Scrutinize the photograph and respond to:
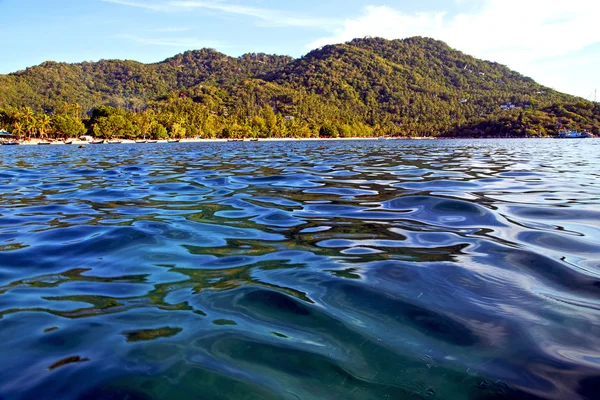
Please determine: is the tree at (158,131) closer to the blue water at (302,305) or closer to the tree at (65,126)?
the tree at (65,126)

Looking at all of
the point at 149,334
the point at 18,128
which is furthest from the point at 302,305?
the point at 18,128

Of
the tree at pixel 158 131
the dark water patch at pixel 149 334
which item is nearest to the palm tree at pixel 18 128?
the tree at pixel 158 131

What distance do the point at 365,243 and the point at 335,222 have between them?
1098 mm

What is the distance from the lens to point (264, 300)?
2953mm

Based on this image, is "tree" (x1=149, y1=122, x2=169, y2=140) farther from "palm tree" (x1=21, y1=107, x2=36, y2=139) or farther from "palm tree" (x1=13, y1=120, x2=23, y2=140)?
"palm tree" (x1=13, y1=120, x2=23, y2=140)

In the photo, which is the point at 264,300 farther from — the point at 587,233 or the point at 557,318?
the point at 587,233

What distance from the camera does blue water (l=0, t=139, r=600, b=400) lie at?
201cm

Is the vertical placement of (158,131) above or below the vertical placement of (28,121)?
below

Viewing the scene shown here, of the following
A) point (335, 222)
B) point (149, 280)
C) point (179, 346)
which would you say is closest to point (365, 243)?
point (335, 222)

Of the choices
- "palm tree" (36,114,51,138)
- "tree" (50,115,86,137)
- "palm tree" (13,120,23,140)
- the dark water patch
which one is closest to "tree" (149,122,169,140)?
"tree" (50,115,86,137)

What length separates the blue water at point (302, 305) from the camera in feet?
6.58

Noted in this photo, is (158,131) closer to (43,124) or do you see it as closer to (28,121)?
(43,124)

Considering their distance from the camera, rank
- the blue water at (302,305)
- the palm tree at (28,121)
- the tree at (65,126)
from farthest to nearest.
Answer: the tree at (65,126) → the palm tree at (28,121) → the blue water at (302,305)

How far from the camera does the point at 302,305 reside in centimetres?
287
